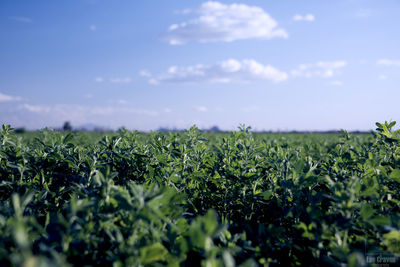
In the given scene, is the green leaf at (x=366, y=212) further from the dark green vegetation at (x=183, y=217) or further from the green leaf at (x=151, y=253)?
the green leaf at (x=151, y=253)

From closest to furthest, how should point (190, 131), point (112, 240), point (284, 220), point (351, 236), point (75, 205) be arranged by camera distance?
point (75, 205), point (112, 240), point (351, 236), point (284, 220), point (190, 131)

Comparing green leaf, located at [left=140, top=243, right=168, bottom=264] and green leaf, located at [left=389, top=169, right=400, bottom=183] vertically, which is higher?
green leaf, located at [left=389, top=169, right=400, bottom=183]

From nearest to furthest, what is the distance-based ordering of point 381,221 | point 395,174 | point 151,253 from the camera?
point 151,253 < point 381,221 < point 395,174

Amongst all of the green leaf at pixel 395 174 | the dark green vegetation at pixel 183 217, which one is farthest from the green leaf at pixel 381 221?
the green leaf at pixel 395 174

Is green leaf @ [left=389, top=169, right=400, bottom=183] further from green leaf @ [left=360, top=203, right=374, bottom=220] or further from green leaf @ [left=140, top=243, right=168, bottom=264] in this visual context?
green leaf @ [left=140, top=243, right=168, bottom=264]

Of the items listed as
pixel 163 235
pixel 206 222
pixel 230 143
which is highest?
pixel 230 143

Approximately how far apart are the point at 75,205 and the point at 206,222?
2.36ft

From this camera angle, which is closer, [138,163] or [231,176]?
[231,176]

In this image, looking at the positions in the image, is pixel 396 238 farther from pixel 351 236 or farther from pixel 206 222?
pixel 206 222

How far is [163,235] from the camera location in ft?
5.23

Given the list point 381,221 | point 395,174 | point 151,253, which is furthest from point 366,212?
point 151,253

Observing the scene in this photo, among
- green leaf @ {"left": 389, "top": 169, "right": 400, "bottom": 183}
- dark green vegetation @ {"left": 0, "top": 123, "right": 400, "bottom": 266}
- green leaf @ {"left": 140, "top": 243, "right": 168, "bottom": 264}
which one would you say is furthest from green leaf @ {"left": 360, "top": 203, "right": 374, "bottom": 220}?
green leaf @ {"left": 140, "top": 243, "right": 168, "bottom": 264}

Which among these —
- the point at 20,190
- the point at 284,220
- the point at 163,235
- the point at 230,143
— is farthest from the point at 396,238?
the point at 20,190

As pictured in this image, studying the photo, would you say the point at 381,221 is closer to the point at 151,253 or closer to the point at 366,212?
the point at 366,212
